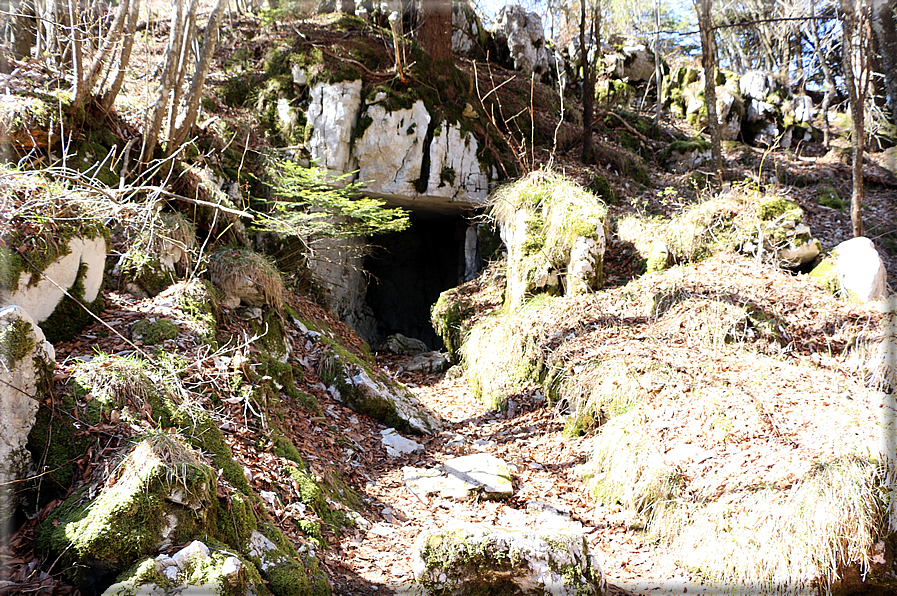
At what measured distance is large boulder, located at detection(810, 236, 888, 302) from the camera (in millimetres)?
6281

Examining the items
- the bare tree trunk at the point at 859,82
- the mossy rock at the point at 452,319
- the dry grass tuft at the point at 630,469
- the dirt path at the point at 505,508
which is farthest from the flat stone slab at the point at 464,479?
the bare tree trunk at the point at 859,82

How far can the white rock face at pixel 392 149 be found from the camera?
8.28 meters

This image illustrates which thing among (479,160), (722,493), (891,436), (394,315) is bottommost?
(394,315)

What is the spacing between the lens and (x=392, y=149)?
838 cm

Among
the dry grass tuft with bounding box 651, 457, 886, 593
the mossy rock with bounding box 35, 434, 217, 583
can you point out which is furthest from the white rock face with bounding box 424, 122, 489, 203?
the mossy rock with bounding box 35, 434, 217, 583

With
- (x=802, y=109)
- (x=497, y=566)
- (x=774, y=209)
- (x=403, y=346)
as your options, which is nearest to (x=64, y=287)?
(x=497, y=566)

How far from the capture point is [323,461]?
4.21m

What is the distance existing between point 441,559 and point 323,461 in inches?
67.4

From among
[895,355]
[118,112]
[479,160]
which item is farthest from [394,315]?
[895,355]

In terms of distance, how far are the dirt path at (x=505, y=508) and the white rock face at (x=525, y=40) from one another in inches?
310

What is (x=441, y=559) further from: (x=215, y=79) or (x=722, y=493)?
(x=215, y=79)

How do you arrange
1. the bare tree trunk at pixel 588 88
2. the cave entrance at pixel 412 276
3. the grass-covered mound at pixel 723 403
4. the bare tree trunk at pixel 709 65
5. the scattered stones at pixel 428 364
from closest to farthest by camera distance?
the grass-covered mound at pixel 723 403 → the scattered stones at pixel 428 364 → the bare tree trunk at pixel 709 65 → the bare tree trunk at pixel 588 88 → the cave entrance at pixel 412 276

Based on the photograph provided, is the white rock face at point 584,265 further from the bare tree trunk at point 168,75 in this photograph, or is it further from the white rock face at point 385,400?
the bare tree trunk at point 168,75

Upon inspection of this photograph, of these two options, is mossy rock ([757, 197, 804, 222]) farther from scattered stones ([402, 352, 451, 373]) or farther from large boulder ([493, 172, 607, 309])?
scattered stones ([402, 352, 451, 373])
